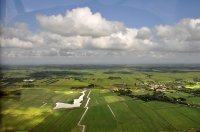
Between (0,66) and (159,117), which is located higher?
(0,66)

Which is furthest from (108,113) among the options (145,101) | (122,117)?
(145,101)

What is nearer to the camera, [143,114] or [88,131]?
[88,131]

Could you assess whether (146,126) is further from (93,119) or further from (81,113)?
(81,113)

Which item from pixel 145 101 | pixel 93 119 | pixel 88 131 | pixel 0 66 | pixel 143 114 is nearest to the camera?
pixel 0 66

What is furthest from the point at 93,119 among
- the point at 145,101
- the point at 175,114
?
the point at 145,101

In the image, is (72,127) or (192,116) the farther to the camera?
(192,116)

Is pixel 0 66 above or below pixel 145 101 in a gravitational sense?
above

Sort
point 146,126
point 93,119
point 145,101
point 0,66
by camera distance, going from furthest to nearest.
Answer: point 145,101
point 93,119
point 146,126
point 0,66

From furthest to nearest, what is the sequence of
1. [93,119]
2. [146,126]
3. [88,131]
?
[93,119] → [146,126] → [88,131]

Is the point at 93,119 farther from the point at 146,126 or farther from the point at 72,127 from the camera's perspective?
the point at 146,126
